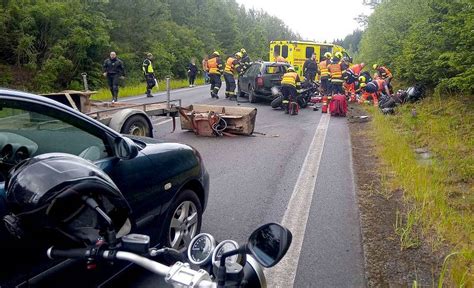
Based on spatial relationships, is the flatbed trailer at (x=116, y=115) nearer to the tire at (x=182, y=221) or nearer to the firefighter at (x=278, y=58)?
the tire at (x=182, y=221)

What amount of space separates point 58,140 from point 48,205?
1660mm

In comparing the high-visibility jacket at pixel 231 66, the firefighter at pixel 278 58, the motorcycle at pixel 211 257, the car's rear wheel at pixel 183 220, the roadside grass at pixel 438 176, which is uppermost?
the firefighter at pixel 278 58

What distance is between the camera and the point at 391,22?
71.2ft

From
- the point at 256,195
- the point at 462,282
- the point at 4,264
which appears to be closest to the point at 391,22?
the point at 256,195

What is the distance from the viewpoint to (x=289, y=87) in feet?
45.5

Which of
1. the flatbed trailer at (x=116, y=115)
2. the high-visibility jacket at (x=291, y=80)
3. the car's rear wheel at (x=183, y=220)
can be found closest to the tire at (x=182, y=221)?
the car's rear wheel at (x=183, y=220)

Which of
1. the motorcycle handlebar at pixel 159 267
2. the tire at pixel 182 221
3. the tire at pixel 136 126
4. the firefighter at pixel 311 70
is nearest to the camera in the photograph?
the motorcycle handlebar at pixel 159 267

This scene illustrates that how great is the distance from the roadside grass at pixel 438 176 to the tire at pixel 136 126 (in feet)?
13.0

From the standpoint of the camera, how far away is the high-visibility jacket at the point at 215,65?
1714 cm

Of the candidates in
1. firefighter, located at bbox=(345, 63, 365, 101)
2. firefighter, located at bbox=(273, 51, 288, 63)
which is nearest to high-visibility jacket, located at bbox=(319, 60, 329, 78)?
firefighter, located at bbox=(345, 63, 365, 101)

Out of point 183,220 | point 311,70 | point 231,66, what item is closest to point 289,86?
point 231,66

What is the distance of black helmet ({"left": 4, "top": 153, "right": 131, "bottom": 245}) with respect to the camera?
146cm

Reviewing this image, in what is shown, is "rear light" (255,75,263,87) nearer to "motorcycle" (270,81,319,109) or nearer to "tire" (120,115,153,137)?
"motorcycle" (270,81,319,109)

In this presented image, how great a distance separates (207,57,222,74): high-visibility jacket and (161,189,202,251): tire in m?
13.8
